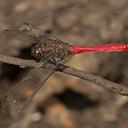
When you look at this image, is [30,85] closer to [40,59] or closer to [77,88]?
[40,59]

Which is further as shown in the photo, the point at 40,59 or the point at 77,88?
the point at 77,88

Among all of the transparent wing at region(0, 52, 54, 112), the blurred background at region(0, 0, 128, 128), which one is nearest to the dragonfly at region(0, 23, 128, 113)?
the transparent wing at region(0, 52, 54, 112)

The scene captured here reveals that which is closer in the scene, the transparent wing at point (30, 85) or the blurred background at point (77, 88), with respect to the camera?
the transparent wing at point (30, 85)

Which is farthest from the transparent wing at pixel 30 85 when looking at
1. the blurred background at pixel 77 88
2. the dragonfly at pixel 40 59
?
the blurred background at pixel 77 88

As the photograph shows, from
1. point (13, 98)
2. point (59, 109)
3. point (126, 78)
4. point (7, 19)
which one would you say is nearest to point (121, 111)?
point (126, 78)

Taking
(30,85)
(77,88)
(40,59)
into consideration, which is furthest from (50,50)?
(77,88)

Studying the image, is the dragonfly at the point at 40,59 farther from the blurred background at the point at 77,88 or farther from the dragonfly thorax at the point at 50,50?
the blurred background at the point at 77,88

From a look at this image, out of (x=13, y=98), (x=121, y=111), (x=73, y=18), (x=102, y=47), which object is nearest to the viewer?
(x=13, y=98)

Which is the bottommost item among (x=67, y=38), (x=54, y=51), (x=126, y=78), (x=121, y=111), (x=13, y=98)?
(x=121, y=111)

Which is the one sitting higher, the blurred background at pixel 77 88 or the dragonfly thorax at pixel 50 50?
the dragonfly thorax at pixel 50 50

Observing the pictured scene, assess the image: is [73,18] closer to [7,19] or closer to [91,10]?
[91,10]

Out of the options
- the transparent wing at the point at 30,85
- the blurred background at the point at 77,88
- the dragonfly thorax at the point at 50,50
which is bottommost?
the blurred background at the point at 77,88
